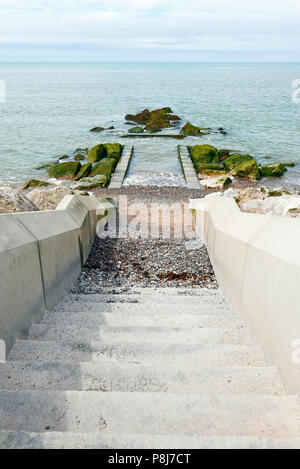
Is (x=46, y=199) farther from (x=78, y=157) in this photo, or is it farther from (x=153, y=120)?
(x=153, y=120)

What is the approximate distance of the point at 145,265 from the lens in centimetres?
759

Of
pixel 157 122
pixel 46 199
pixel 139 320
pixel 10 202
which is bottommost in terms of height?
pixel 157 122

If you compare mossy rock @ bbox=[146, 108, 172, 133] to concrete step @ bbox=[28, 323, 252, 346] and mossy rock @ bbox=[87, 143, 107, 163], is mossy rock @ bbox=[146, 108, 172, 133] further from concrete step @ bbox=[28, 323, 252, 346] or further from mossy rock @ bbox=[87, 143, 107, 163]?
concrete step @ bbox=[28, 323, 252, 346]

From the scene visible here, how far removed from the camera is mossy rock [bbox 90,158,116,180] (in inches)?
789

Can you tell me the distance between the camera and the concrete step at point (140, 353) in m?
3.10

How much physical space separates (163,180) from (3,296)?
1678cm

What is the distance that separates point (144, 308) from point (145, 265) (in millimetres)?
2881

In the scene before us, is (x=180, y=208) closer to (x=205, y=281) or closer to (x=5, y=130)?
(x=205, y=281)

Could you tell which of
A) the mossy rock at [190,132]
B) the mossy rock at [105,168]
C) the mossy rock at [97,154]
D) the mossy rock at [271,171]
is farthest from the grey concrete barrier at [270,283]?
the mossy rock at [190,132]

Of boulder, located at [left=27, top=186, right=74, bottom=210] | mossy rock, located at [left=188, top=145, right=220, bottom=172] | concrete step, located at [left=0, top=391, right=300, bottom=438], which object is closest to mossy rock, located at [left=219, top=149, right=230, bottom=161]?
mossy rock, located at [left=188, top=145, right=220, bottom=172]

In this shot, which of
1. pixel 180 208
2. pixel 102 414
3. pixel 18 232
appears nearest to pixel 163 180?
pixel 180 208

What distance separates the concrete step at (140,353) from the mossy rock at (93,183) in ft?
50.0

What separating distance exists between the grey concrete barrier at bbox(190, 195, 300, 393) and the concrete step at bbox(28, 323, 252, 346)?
0.27 meters

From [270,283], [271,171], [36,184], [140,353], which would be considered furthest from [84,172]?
Result: [270,283]
